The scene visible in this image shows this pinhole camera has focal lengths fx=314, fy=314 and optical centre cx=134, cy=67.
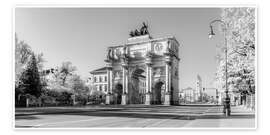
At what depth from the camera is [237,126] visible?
1292 cm

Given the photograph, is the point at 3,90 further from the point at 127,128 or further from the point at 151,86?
the point at 151,86

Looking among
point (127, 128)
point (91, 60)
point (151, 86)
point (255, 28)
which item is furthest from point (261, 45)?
point (151, 86)

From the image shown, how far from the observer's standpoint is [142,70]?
201 ft

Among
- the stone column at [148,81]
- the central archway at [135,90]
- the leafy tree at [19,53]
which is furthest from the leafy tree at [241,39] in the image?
the central archway at [135,90]

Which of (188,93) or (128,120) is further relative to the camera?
(188,93)

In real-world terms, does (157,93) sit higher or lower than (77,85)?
lower

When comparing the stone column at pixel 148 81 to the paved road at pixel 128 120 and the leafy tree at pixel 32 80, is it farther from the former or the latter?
the paved road at pixel 128 120

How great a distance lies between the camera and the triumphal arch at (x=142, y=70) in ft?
166

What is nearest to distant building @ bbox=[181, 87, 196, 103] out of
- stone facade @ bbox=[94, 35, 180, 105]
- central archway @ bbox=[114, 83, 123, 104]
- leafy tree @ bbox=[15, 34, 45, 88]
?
stone facade @ bbox=[94, 35, 180, 105]

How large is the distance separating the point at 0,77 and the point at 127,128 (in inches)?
222

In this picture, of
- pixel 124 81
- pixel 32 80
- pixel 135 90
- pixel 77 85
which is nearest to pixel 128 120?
pixel 32 80

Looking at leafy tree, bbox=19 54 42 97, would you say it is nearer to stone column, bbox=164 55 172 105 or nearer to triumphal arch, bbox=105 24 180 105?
triumphal arch, bbox=105 24 180 105

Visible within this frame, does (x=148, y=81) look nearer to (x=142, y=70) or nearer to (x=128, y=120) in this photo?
(x=142, y=70)
